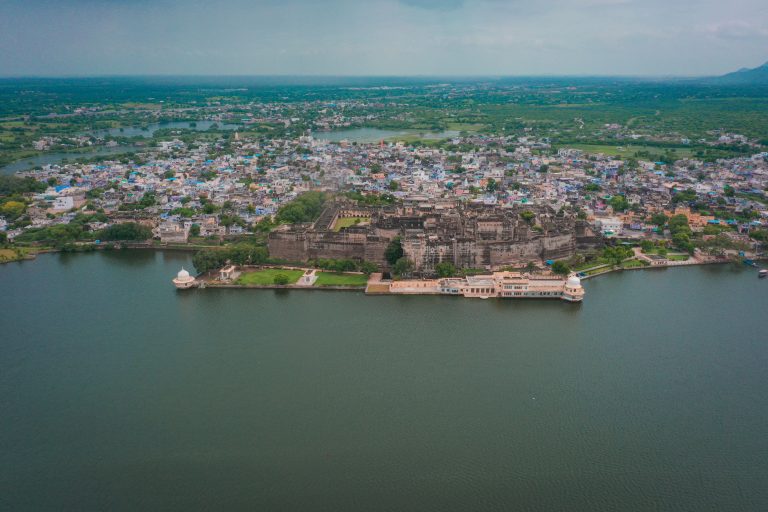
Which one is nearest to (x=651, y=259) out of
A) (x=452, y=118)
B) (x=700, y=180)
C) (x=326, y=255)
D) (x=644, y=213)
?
(x=644, y=213)

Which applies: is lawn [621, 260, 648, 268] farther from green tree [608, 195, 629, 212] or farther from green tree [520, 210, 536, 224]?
green tree [608, 195, 629, 212]

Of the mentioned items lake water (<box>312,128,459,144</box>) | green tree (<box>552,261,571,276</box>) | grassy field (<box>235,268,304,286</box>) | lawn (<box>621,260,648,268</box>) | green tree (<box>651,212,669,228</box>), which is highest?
lake water (<box>312,128,459,144</box>)

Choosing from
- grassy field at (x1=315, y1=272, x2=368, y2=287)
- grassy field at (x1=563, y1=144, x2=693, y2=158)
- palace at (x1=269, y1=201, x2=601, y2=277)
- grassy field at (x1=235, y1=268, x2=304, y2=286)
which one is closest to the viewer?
grassy field at (x1=315, y1=272, x2=368, y2=287)

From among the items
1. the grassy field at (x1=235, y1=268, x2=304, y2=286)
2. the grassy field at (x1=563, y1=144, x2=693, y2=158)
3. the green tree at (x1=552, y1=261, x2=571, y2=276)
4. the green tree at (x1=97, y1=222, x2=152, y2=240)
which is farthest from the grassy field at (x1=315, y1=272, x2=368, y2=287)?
the grassy field at (x1=563, y1=144, x2=693, y2=158)

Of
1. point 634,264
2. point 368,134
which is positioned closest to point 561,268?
point 634,264

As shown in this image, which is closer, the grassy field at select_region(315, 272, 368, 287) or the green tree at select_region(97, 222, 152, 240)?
the grassy field at select_region(315, 272, 368, 287)

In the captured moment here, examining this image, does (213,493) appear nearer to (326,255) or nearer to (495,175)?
(326,255)

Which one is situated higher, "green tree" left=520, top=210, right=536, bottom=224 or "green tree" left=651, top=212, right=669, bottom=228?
"green tree" left=520, top=210, right=536, bottom=224
